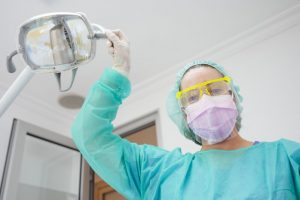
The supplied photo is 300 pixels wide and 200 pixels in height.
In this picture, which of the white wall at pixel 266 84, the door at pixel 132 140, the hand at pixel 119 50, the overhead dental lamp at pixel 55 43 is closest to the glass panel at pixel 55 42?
the overhead dental lamp at pixel 55 43

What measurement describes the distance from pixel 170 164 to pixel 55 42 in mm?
501

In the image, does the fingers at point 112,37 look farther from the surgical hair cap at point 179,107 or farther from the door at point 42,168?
the door at point 42,168

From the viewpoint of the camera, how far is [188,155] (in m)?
0.99

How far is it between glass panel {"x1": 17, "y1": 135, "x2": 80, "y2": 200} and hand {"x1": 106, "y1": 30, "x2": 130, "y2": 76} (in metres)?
1.36

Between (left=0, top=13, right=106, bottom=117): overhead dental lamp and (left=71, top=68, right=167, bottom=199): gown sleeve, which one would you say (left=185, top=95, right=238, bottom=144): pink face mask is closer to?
(left=71, top=68, right=167, bottom=199): gown sleeve

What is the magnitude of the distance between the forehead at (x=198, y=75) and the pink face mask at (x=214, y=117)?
7 centimetres

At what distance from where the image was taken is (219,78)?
3.34 ft

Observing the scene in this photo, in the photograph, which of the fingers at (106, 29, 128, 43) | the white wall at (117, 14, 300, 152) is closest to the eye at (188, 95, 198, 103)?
the fingers at (106, 29, 128, 43)

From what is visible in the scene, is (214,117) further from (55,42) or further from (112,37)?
(55,42)

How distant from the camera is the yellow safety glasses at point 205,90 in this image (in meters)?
0.98

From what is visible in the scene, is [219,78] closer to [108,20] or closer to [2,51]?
[108,20]

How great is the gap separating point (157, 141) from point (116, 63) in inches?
49.4

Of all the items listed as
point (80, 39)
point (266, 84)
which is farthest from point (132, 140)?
point (80, 39)

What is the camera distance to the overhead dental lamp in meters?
0.81
